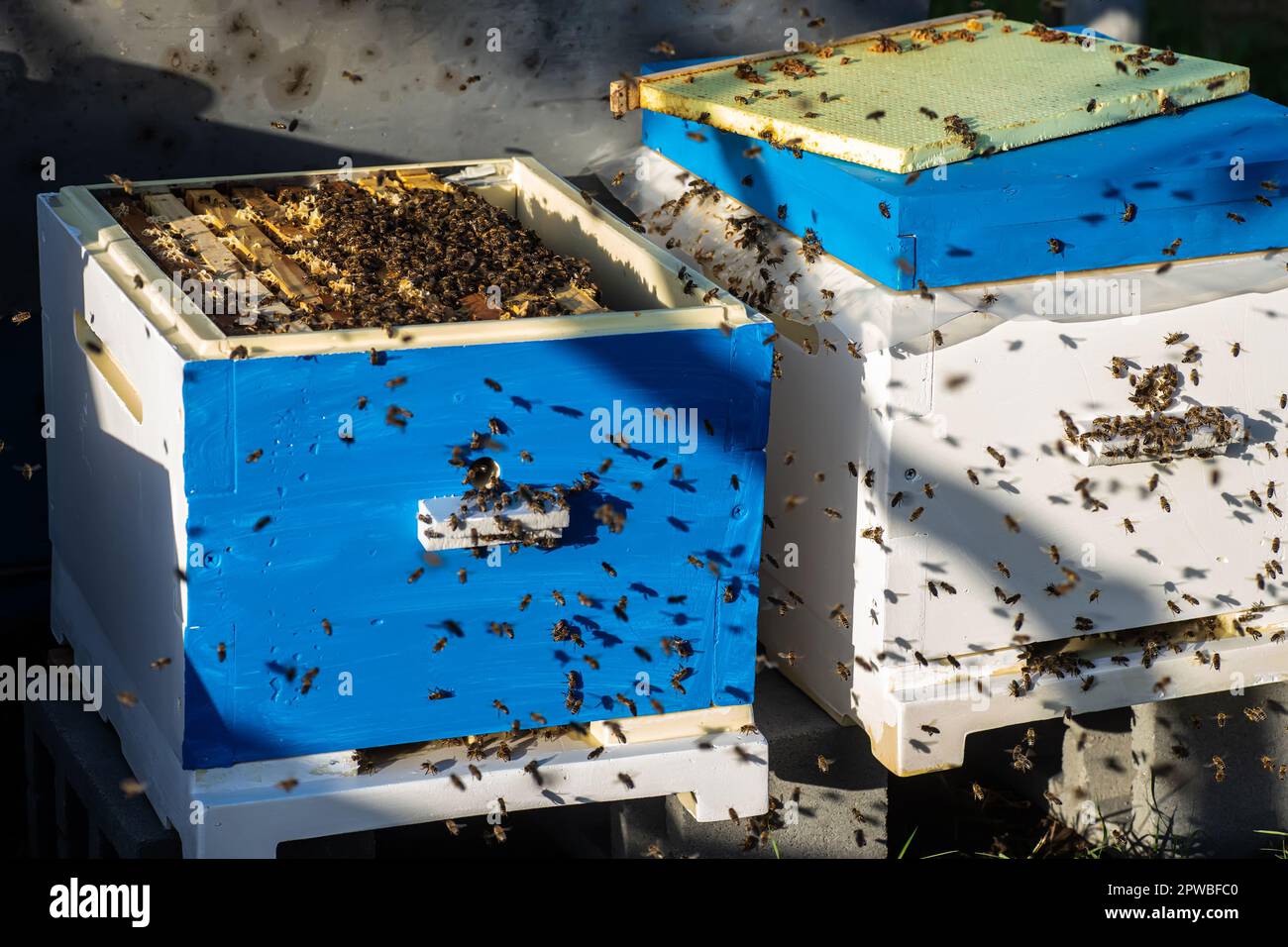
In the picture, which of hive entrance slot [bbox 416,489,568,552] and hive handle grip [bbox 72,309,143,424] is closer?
hive entrance slot [bbox 416,489,568,552]

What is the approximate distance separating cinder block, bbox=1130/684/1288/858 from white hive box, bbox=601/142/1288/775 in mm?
410

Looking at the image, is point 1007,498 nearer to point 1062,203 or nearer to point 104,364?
point 1062,203

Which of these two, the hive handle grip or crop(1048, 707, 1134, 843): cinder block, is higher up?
the hive handle grip

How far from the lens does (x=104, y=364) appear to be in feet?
11.0

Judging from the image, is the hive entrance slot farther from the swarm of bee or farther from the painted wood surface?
the swarm of bee

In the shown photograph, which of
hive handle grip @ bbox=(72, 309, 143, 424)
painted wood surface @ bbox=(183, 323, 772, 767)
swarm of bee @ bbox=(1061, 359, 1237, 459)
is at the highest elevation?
hive handle grip @ bbox=(72, 309, 143, 424)

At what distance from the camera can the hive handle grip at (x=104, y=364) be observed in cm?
320

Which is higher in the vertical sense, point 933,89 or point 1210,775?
point 933,89

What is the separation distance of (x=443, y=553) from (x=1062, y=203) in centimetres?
135

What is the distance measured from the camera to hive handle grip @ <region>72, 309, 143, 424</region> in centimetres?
320

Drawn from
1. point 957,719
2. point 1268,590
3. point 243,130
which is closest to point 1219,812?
point 1268,590

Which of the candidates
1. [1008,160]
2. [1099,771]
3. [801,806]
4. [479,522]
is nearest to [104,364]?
[479,522]

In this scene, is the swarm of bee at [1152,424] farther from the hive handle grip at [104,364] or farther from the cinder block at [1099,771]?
the hive handle grip at [104,364]

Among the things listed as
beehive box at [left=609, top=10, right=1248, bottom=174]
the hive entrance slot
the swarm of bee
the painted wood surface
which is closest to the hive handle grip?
the painted wood surface
